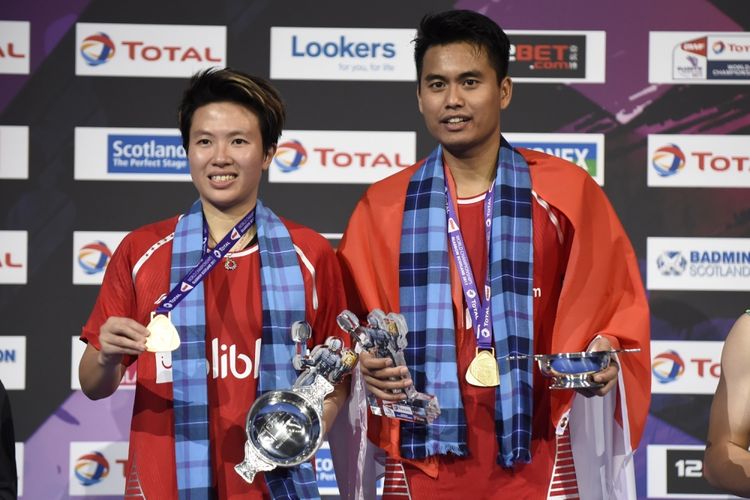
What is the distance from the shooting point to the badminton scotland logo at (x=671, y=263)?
174 inches

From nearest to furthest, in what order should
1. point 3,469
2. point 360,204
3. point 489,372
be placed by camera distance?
1. point 3,469
2. point 489,372
3. point 360,204

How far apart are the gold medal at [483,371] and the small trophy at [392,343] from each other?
217 millimetres

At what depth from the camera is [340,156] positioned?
4426 millimetres

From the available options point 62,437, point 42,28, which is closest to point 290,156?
point 42,28

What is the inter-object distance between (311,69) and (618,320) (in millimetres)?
2291

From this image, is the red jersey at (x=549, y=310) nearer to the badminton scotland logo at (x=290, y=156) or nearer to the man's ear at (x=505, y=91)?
the man's ear at (x=505, y=91)

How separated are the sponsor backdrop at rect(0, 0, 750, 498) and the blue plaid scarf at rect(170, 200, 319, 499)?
5.92 ft

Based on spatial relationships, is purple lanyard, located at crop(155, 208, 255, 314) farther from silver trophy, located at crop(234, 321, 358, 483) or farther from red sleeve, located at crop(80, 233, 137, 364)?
silver trophy, located at crop(234, 321, 358, 483)

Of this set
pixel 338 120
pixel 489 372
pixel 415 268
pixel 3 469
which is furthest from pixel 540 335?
pixel 338 120

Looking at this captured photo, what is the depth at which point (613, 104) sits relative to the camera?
175 inches

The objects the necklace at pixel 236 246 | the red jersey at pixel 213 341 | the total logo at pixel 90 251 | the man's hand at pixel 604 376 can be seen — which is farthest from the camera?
the total logo at pixel 90 251

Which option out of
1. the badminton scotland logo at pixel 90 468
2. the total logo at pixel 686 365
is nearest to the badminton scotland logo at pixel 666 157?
the total logo at pixel 686 365

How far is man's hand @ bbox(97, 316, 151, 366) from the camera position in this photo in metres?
2.30

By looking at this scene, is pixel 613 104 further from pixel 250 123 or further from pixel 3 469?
pixel 3 469
